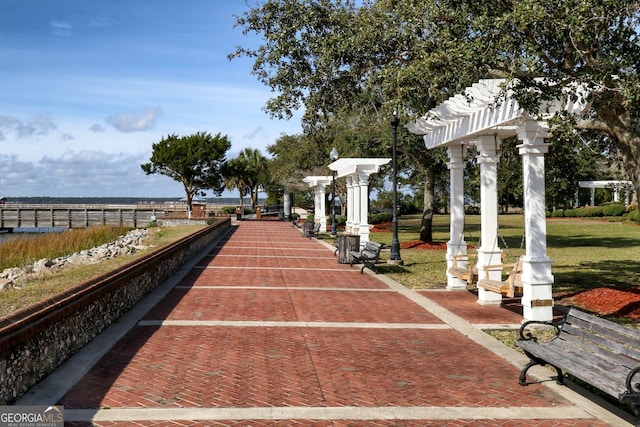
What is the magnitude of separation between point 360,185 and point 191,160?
1978 inches

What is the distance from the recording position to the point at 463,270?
13.2 meters

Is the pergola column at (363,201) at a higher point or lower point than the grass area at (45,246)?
higher

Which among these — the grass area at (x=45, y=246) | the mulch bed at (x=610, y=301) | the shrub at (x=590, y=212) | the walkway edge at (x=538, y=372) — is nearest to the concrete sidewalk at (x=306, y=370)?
the walkway edge at (x=538, y=372)

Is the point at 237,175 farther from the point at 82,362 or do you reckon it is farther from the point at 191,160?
the point at 82,362

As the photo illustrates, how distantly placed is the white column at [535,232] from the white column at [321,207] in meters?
28.4

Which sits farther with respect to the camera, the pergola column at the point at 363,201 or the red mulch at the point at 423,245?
the red mulch at the point at 423,245

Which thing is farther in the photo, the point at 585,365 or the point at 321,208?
the point at 321,208

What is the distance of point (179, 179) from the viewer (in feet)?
241

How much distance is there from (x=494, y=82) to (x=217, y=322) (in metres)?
5.96

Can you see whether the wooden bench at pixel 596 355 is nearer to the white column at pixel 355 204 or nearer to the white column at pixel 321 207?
the white column at pixel 355 204

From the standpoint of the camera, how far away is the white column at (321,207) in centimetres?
3872

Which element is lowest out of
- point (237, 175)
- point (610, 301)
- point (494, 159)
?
point (610, 301)

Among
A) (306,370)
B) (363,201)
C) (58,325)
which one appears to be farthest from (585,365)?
(363,201)
